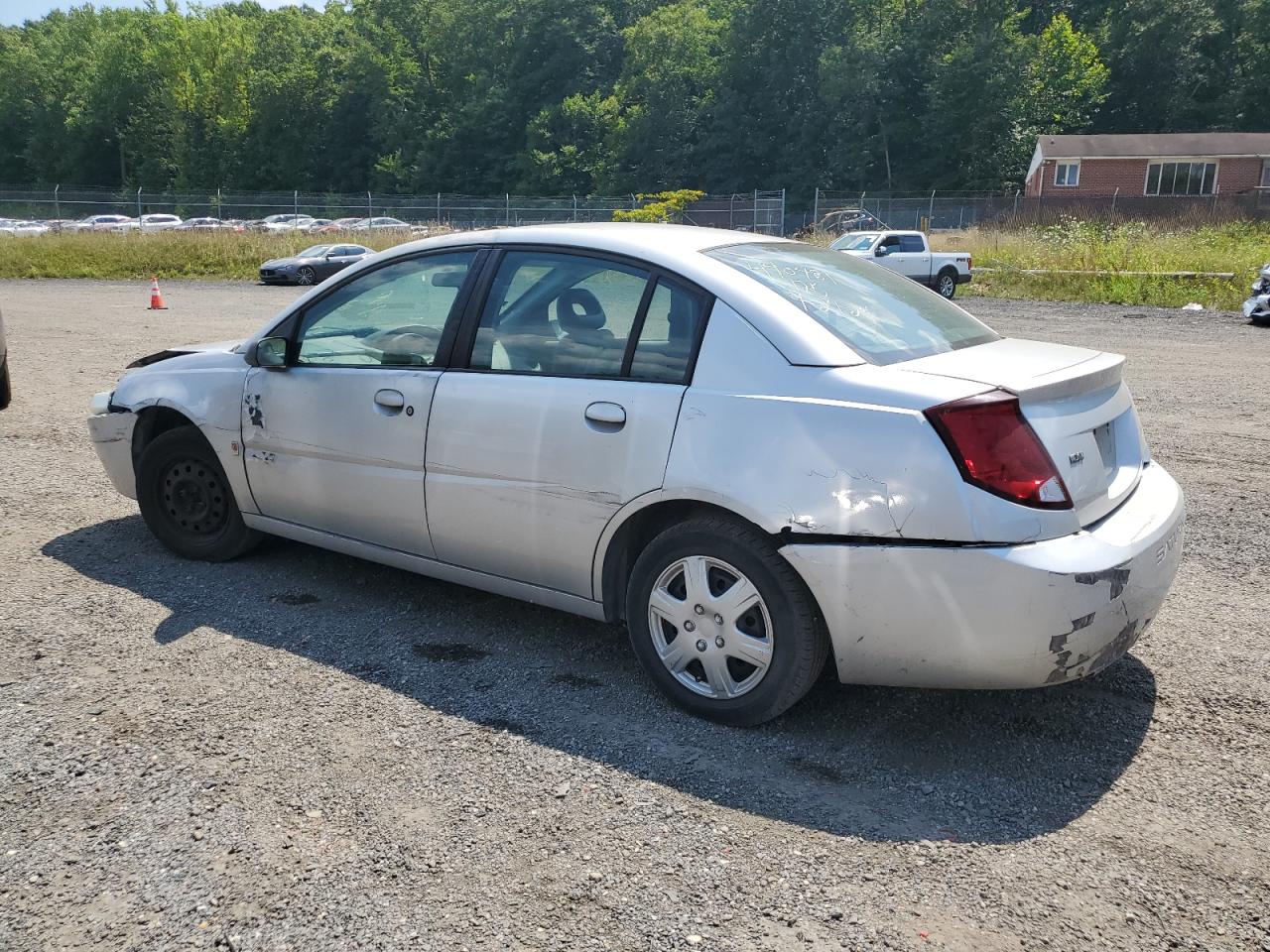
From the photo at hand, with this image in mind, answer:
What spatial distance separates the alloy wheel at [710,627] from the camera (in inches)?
132

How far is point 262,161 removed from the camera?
91.4m

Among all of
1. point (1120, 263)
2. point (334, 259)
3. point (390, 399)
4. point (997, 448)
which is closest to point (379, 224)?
point (334, 259)

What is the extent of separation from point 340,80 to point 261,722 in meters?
99.1

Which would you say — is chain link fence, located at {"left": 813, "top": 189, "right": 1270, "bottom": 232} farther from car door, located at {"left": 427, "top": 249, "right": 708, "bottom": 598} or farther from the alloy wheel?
the alloy wheel

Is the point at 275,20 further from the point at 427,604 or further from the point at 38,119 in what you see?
the point at 427,604

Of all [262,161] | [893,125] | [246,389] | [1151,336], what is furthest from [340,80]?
[246,389]

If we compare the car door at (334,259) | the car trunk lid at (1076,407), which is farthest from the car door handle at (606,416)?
the car door at (334,259)

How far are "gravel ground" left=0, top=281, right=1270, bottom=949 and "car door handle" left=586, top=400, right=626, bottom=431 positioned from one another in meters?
0.99

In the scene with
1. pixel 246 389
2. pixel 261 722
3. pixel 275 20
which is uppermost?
pixel 275 20

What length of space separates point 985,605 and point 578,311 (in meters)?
1.80

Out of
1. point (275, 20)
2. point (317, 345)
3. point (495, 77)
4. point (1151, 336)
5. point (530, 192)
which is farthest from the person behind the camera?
point (275, 20)

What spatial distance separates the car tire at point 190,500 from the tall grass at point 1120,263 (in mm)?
21173

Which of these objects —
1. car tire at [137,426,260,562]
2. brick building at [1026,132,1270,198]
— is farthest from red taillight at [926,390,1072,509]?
brick building at [1026,132,1270,198]

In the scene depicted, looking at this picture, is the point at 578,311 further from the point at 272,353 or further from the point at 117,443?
the point at 117,443
